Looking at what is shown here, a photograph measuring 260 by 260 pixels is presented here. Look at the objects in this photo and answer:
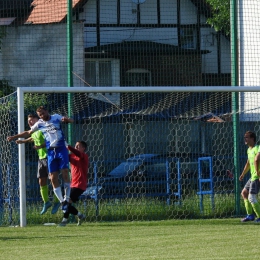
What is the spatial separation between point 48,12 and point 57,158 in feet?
20.0

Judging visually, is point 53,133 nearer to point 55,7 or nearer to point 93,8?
point 55,7

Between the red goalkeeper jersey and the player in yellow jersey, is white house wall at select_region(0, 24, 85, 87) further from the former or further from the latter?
the red goalkeeper jersey

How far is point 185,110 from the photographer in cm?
1675

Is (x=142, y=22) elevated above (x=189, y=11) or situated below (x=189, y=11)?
above

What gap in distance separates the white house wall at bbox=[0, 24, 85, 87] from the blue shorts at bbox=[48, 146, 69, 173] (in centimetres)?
225

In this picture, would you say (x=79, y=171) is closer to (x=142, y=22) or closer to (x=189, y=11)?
(x=189, y=11)

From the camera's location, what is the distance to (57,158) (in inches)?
550

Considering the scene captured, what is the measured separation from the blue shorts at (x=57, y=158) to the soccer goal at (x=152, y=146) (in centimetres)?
101

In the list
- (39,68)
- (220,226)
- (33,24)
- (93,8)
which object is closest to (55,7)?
(33,24)

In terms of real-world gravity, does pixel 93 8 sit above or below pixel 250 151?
above

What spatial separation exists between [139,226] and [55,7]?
19.9 ft

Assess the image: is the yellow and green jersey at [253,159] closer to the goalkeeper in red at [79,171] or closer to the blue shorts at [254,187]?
the blue shorts at [254,187]

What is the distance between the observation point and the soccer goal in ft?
50.2

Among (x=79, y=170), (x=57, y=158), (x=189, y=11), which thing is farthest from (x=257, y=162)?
(x=189, y=11)
